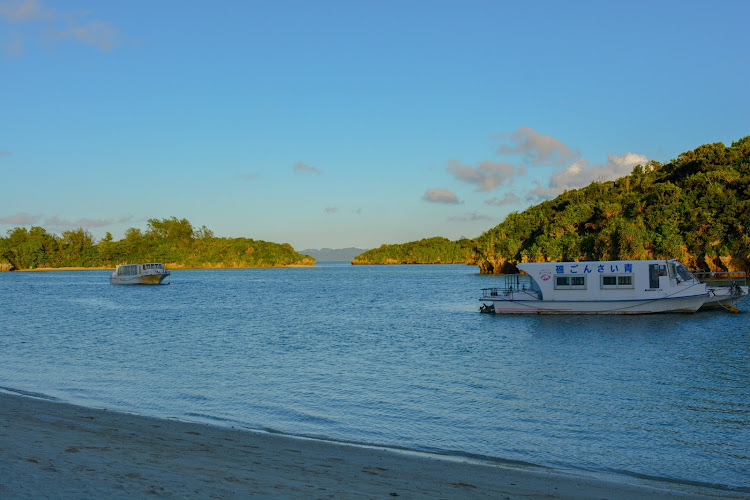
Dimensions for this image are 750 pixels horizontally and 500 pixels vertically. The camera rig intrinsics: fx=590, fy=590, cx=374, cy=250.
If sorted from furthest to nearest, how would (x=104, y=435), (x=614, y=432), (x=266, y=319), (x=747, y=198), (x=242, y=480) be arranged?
(x=747, y=198), (x=266, y=319), (x=614, y=432), (x=104, y=435), (x=242, y=480)

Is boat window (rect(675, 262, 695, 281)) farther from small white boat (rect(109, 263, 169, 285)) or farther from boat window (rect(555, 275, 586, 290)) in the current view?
small white boat (rect(109, 263, 169, 285))

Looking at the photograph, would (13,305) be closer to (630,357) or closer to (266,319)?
(266,319)

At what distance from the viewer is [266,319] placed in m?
50.2

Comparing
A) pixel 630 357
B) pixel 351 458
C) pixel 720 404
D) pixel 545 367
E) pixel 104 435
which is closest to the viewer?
pixel 351 458

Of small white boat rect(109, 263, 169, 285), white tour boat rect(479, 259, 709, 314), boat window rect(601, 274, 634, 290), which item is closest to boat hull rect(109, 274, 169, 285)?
small white boat rect(109, 263, 169, 285)

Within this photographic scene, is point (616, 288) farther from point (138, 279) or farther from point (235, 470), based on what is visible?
point (138, 279)

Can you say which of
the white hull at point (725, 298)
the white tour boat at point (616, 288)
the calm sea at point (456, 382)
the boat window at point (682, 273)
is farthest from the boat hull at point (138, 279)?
the white hull at point (725, 298)

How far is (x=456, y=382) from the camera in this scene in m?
21.8

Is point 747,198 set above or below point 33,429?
above

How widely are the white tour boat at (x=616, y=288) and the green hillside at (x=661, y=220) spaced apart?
52.6 metres

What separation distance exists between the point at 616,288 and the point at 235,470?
134 ft

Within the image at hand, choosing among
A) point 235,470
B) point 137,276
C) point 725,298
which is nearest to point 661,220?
point 725,298

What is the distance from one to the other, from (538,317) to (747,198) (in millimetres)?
66930

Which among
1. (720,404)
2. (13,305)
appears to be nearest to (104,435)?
(720,404)
